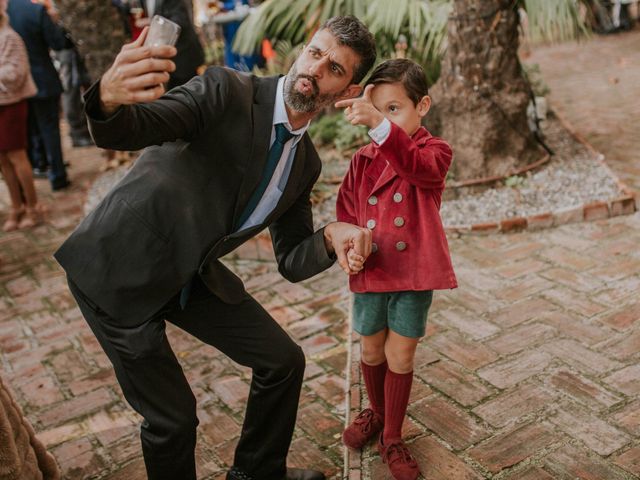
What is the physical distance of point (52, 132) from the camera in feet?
23.4

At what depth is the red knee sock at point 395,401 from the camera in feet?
8.84

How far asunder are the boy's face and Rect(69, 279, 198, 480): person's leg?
1066 millimetres

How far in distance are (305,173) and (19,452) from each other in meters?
1.51

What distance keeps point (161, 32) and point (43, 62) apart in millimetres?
5737

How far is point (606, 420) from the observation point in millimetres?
2992

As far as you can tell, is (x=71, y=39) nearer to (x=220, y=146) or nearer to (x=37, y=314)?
(x=37, y=314)

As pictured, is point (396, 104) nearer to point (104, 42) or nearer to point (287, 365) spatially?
point (287, 365)

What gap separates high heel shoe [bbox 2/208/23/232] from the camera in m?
6.34

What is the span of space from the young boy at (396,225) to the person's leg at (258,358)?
13.5 inches

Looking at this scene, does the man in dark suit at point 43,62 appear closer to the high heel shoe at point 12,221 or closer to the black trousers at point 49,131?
the black trousers at point 49,131

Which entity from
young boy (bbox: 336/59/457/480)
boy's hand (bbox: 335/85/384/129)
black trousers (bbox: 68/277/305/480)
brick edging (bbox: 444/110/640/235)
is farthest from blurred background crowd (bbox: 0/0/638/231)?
black trousers (bbox: 68/277/305/480)

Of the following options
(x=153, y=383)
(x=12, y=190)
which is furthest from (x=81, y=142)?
(x=153, y=383)

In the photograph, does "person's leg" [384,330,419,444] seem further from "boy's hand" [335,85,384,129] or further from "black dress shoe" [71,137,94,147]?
"black dress shoe" [71,137,94,147]

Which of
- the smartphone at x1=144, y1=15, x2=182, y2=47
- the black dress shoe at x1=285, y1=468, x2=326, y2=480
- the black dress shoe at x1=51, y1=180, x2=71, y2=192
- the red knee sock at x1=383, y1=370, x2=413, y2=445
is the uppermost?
the smartphone at x1=144, y1=15, x2=182, y2=47
